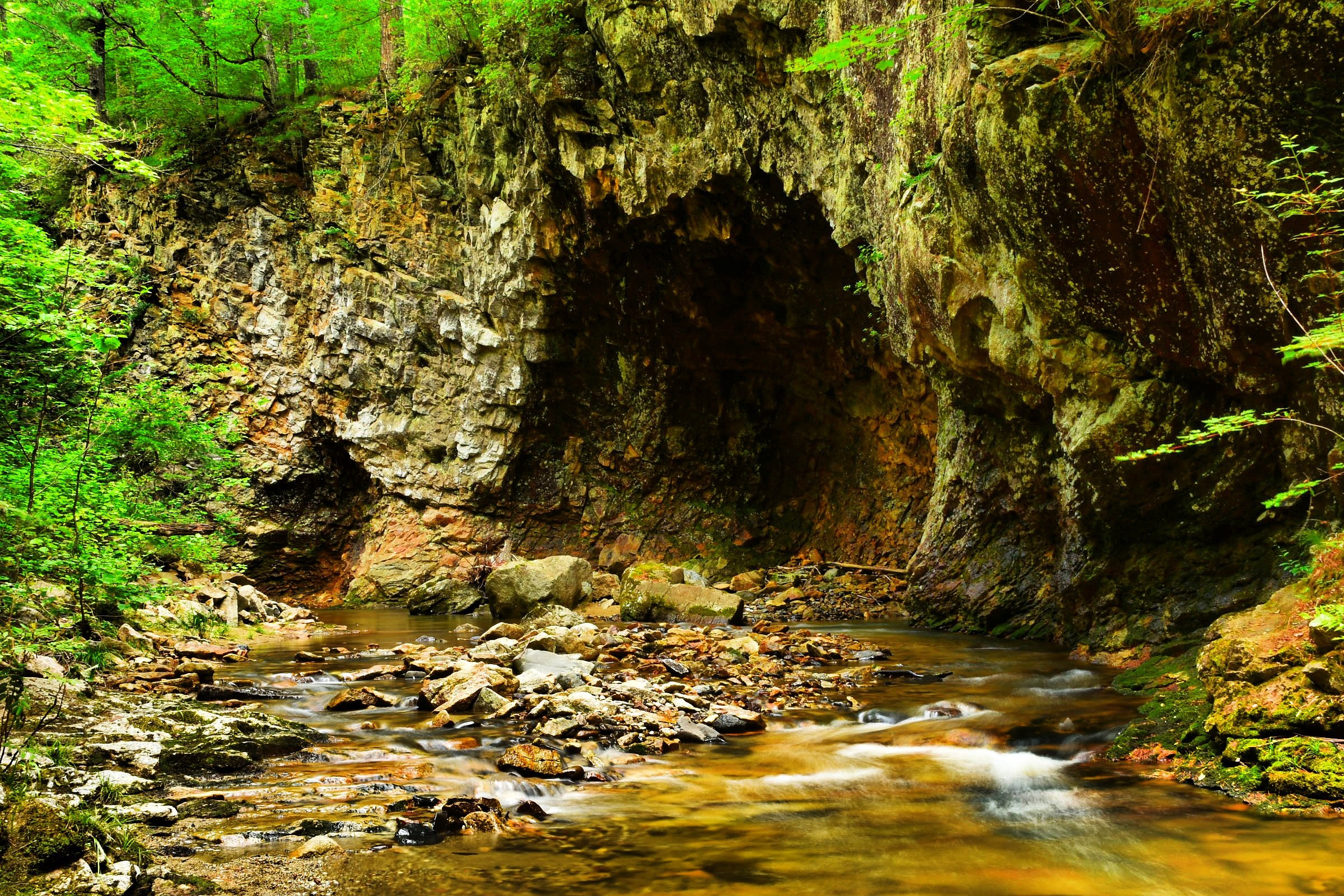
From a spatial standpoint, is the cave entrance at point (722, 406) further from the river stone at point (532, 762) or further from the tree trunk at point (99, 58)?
the tree trunk at point (99, 58)

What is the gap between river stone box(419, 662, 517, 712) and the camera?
25.4 ft

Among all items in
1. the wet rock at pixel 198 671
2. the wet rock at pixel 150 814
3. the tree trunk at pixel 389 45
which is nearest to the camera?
the wet rock at pixel 150 814

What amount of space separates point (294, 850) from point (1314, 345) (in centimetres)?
562

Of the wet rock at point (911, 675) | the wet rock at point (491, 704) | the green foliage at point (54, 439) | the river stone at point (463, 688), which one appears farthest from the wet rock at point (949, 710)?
the green foliage at point (54, 439)

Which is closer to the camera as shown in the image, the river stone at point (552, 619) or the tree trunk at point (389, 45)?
the river stone at point (552, 619)

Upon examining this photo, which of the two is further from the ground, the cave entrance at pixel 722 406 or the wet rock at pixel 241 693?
the cave entrance at pixel 722 406

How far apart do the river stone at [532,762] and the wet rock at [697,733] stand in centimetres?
125

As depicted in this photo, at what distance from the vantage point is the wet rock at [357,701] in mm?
8227

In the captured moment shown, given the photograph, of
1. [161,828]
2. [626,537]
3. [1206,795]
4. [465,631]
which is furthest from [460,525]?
[1206,795]

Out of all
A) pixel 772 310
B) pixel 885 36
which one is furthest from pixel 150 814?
pixel 772 310

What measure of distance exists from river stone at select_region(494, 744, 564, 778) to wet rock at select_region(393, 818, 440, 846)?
1.20 m

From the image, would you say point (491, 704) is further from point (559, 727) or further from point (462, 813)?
point (462, 813)

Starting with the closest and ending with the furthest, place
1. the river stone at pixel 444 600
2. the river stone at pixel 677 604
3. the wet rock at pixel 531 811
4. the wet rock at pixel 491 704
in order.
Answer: the wet rock at pixel 531 811 → the wet rock at pixel 491 704 → the river stone at pixel 677 604 → the river stone at pixel 444 600

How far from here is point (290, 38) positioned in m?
26.0
